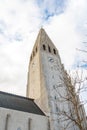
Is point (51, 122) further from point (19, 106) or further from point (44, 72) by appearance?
point (44, 72)

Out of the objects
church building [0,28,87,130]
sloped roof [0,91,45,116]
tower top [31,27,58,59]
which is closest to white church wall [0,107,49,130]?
church building [0,28,87,130]

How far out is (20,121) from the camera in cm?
2466

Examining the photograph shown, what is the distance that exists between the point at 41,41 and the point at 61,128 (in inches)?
819

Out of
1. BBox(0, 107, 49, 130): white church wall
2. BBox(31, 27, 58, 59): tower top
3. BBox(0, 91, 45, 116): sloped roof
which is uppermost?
BBox(31, 27, 58, 59): tower top

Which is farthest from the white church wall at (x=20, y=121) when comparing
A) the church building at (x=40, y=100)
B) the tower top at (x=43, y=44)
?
the tower top at (x=43, y=44)

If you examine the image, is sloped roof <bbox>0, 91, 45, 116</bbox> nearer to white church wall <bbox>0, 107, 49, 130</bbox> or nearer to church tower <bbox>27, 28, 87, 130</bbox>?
church tower <bbox>27, 28, 87, 130</bbox>

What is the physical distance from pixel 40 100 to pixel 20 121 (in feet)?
22.7

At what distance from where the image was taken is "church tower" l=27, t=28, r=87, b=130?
1096 inches

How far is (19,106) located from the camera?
2783cm

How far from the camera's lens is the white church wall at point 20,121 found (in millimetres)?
23391

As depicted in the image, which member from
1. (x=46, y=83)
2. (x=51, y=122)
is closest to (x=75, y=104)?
(x=51, y=122)

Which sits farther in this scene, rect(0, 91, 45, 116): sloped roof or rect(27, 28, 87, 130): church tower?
rect(27, 28, 87, 130): church tower

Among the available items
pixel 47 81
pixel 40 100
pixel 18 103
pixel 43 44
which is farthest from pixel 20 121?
pixel 43 44

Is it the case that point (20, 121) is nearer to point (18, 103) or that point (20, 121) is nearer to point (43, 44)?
point (18, 103)
